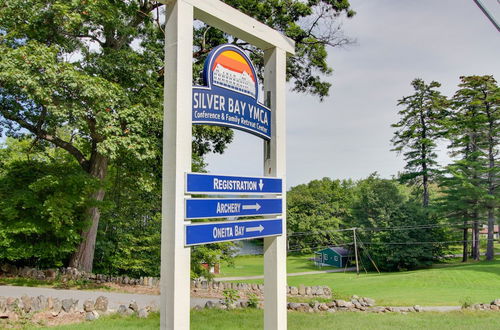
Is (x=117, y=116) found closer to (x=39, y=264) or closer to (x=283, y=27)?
(x=283, y=27)

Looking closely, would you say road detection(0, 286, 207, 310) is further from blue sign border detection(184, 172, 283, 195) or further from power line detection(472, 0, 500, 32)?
power line detection(472, 0, 500, 32)

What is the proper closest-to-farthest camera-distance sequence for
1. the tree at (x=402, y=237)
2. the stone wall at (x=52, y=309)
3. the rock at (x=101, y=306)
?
the stone wall at (x=52, y=309), the rock at (x=101, y=306), the tree at (x=402, y=237)

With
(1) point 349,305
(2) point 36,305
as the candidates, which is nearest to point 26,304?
(2) point 36,305

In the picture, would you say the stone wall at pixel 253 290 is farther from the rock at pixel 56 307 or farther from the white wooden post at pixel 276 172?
the white wooden post at pixel 276 172

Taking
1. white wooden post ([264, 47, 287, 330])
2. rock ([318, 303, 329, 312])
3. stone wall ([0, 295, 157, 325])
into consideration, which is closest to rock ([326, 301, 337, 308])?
rock ([318, 303, 329, 312])

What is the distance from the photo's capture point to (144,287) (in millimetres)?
12891

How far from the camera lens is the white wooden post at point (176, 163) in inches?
143

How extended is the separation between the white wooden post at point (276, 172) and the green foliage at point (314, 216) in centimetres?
3749

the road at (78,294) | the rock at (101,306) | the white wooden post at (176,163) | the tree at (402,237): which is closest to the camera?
the white wooden post at (176,163)

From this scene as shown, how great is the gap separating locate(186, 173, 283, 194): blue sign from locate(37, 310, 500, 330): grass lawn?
339cm

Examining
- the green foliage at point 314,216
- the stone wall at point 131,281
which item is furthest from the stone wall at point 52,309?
the green foliage at point 314,216

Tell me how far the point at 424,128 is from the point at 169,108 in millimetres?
37681

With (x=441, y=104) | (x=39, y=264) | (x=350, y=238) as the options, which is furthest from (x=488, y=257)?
(x=39, y=264)

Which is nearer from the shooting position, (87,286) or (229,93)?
(229,93)
